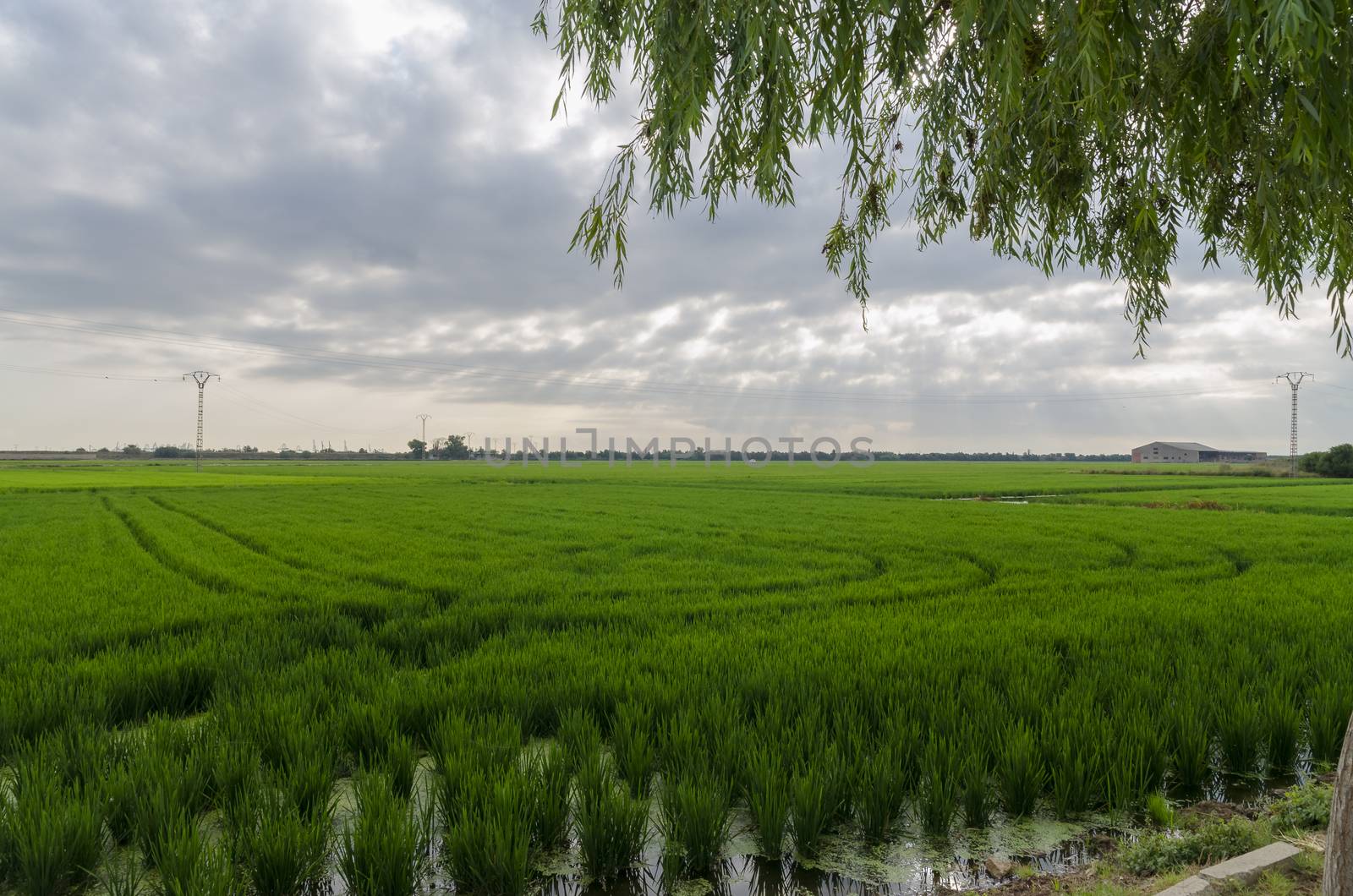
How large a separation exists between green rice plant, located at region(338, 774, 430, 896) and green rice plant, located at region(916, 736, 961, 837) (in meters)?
2.30

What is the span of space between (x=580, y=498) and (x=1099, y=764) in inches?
1137

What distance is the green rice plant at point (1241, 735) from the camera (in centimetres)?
405

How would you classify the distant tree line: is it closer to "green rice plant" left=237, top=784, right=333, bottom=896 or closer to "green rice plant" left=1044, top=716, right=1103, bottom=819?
"green rice plant" left=1044, top=716, right=1103, bottom=819

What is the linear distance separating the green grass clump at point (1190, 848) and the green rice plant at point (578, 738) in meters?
2.47

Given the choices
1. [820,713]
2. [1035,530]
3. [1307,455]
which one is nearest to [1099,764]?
[820,713]

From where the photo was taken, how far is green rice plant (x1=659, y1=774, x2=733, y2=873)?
3.07 metres

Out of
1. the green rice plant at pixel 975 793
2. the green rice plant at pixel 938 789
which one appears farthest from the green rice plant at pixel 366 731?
the green rice plant at pixel 975 793

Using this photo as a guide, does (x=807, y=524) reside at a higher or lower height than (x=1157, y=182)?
lower

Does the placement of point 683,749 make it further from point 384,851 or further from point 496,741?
point 384,851

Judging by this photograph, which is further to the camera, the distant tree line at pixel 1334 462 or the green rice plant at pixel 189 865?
the distant tree line at pixel 1334 462

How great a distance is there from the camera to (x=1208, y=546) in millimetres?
14359

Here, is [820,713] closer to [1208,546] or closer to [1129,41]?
[1129,41]

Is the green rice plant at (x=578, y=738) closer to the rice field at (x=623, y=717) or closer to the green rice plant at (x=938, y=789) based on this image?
the rice field at (x=623, y=717)

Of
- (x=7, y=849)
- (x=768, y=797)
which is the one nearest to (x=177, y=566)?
(x=7, y=849)
